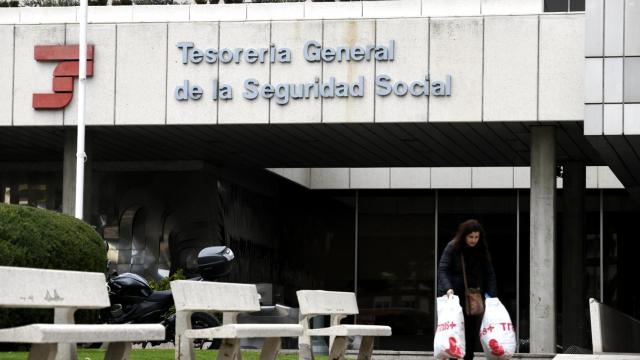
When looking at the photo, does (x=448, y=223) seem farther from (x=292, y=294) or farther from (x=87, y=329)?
(x=87, y=329)

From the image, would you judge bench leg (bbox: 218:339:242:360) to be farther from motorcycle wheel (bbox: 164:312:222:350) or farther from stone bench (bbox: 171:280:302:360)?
motorcycle wheel (bbox: 164:312:222:350)

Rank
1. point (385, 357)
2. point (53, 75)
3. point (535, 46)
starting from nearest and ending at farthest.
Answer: point (385, 357)
point (535, 46)
point (53, 75)

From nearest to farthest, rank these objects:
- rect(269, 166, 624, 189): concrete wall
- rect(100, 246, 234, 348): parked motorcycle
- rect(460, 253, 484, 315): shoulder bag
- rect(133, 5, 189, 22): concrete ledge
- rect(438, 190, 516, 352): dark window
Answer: rect(460, 253, 484, 315): shoulder bag → rect(100, 246, 234, 348): parked motorcycle → rect(133, 5, 189, 22): concrete ledge → rect(269, 166, 624, 189): concrete wall → rect(438, 190, 516, 352): dark window

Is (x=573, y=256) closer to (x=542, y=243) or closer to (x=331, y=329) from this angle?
(x=542, y=243)

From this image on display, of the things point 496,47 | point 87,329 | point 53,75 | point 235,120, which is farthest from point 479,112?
point 87,329

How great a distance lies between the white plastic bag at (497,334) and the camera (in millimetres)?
12539

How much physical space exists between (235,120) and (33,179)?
25.1 ft

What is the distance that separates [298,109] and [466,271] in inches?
339

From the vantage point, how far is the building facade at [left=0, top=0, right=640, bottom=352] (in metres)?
20.4

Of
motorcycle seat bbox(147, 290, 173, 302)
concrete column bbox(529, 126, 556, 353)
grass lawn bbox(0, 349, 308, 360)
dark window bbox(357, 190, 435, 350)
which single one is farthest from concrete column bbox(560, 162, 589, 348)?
motorcycle seat bbox(147, 290, 173, 302)

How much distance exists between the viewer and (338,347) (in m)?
13.2

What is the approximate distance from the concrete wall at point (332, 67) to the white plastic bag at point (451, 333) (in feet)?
27.5

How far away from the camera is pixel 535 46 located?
800 inches

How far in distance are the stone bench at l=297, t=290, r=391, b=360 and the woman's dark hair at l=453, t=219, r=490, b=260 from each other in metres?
1.19
